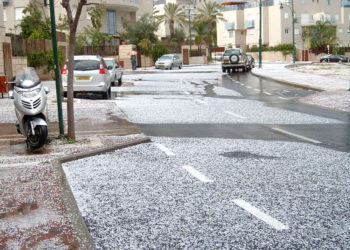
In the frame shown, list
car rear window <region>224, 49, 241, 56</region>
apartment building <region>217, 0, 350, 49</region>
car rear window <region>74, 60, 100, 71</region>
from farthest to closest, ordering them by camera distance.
→ 1. apartment building <region>217, 0, 350, 49</region>
2. car rear window <region>224, 49, 241, 56</region>
3. car rear window <region>74, 60, 100, 71</region>

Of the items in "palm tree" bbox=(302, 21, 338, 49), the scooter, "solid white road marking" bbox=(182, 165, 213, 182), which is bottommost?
"solid white road marking" bbox=(182, 165, 213, 182)

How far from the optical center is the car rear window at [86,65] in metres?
20.9

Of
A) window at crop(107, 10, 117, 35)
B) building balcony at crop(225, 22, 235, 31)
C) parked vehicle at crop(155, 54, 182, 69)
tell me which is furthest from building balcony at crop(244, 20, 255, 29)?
parked vehicle at crop(155, 54, 182, 69)

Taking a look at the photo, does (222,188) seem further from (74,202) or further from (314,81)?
(314,81)

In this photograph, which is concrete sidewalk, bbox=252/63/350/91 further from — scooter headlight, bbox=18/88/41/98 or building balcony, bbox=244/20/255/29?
building balcony, bbox=244/20/255/29

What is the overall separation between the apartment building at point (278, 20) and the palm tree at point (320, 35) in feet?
9.89

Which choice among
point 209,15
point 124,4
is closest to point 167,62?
point 124,4

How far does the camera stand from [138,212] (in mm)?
5902

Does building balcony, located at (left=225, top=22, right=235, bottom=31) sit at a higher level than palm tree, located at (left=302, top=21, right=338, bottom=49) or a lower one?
higher

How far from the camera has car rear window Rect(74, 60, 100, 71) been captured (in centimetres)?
2092

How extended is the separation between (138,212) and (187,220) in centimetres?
64

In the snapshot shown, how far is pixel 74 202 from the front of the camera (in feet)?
20.2

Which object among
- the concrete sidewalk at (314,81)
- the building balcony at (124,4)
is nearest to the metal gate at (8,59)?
the concrete sidewalk at (314,81)

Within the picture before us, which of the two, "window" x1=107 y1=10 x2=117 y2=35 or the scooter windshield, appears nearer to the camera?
the scooter windshield
